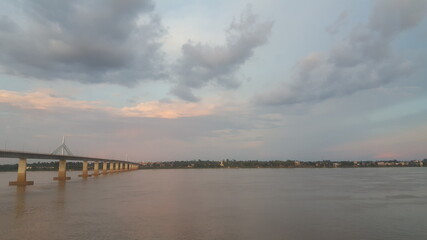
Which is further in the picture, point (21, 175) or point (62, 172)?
point (62, 172)

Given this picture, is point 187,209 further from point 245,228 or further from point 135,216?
point 245,228

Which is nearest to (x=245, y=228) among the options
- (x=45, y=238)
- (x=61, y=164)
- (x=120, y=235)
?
(x=120, y=235)

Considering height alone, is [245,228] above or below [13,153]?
below

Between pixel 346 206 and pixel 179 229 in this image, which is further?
pixel 346 206

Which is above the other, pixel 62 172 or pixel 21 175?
pixel 21 175

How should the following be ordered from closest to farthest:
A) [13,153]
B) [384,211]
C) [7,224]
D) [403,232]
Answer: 1. [403,232]
2. [7,224]
3. [384,211]
4. [13,153]

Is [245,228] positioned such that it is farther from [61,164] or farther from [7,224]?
[61,164]

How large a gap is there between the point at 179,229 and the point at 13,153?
67.2m

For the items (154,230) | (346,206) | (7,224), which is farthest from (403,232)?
(7,224)

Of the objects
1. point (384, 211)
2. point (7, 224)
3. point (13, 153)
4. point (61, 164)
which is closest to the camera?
point (7, 224)

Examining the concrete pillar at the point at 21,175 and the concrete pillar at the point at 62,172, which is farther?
the concrete pillar at the point at 62,172

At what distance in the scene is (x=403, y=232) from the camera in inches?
942

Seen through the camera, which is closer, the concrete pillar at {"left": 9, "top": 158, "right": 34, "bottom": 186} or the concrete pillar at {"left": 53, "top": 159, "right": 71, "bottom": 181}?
the concrete pillar at {"left": 9, "top": 158, "right": 34, "bottom": 186}

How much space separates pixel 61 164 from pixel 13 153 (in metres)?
33.9
